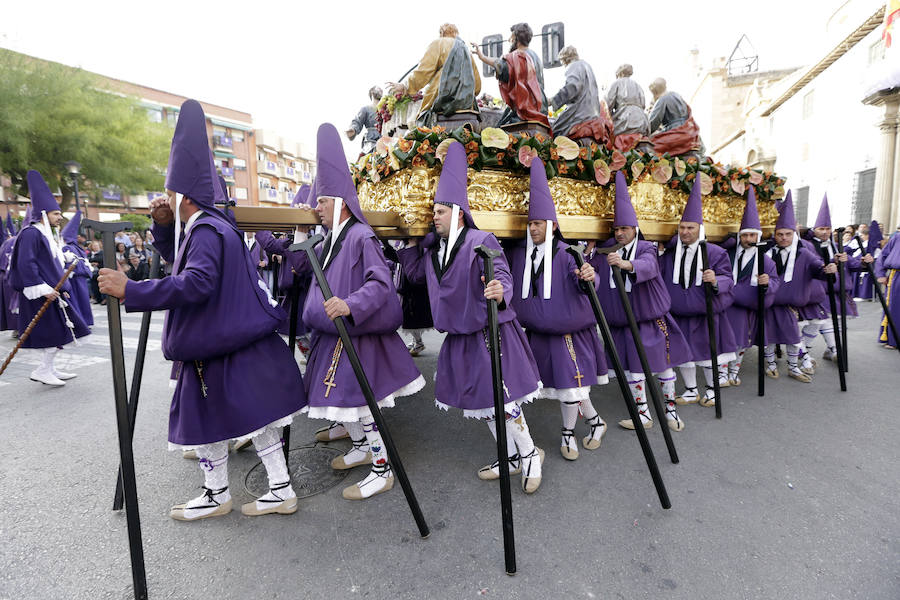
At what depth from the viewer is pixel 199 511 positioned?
105 inches

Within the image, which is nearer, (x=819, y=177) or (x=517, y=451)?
(x=517, y=451)

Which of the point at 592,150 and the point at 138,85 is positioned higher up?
the point at 138,85

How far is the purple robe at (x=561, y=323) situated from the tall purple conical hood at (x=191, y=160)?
2.23 m

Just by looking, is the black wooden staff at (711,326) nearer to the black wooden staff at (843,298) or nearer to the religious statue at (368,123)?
the black wooden staff at (843,298)

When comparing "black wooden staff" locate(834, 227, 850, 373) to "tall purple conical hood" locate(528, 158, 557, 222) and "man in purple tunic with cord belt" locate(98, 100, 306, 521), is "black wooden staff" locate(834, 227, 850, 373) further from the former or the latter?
"man in purple tunic with cord belt" locate(98, 100, 306, 521)

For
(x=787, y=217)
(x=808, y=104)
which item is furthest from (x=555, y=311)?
(x=808, y=104)

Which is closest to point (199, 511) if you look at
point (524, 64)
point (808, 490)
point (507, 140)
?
point (507, 140)

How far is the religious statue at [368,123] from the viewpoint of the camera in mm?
6238

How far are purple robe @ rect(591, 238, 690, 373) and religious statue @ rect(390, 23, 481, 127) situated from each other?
1.83 m

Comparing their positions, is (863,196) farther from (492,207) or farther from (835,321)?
(492,207)

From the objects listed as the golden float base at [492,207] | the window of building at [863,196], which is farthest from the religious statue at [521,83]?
the window of building at [863,196]

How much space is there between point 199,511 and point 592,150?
13.3 feet

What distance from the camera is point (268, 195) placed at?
4044 centimetres

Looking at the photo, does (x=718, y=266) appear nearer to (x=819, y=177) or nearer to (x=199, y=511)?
(x=199, y=511)
